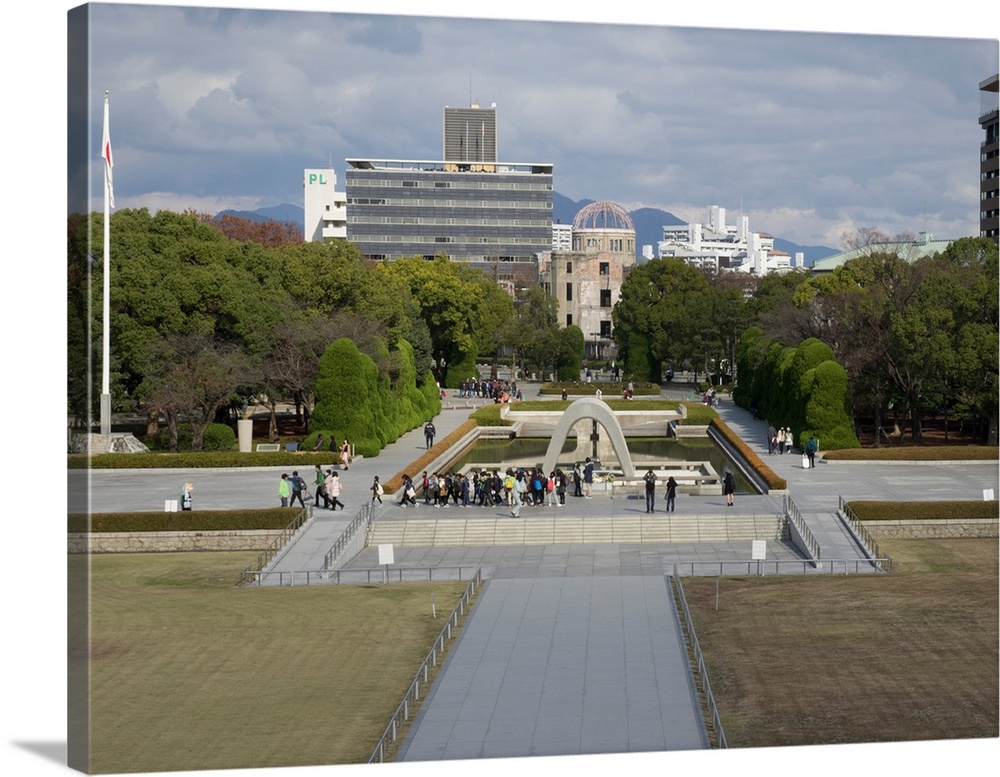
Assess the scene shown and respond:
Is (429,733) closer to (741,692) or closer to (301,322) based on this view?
(741,692)

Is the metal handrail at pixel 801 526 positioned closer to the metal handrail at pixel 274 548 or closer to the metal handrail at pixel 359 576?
the metal handrail at pixel 359 576

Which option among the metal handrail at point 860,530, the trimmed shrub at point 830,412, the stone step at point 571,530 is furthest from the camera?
the trimmed shrub at point 830,412

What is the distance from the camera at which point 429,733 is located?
1811 cm

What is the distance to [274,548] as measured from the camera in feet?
106

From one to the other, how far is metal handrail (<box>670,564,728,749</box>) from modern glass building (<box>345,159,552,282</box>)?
356ft

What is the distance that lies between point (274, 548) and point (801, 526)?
12.7 m

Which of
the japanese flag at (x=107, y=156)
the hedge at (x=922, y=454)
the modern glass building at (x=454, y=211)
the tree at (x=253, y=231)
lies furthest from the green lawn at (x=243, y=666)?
the modern glass building at (x=454, y=211)

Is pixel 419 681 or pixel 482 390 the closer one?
pixel 419 681

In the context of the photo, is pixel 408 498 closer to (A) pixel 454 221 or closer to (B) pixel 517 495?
(B) pixel 517 495

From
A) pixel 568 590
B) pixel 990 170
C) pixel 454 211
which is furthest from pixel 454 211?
pixel 568 590

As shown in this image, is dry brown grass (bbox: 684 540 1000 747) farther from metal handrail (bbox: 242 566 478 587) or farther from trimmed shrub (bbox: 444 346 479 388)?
trimmed shrub (bbox: 444 346 479 388)

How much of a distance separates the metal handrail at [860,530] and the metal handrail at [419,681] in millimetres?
9385

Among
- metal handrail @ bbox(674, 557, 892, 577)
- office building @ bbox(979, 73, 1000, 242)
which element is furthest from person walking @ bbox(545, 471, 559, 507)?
office building @ bbox(979, 73, 1000, 242)

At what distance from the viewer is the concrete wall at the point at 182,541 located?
3350 centimetres
